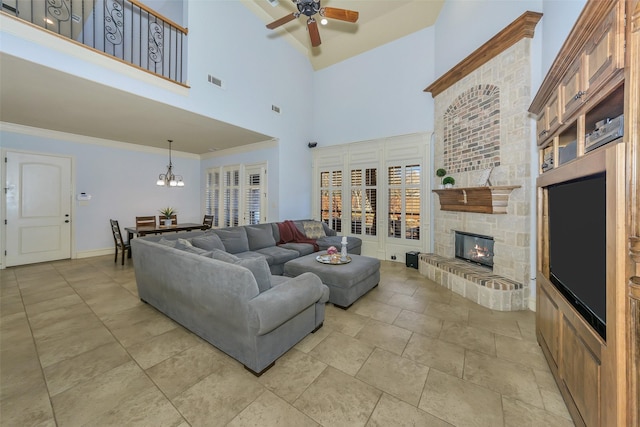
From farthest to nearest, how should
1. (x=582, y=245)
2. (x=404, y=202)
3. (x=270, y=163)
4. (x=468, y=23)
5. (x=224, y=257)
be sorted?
(x=270, y=163)
(x=404, y=202)
(x=468, y=23)
(x=224, y=257)
(x=582, y=245)

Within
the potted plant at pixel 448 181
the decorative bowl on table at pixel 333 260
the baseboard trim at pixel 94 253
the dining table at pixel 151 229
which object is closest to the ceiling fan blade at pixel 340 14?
the potted plant at pixel 448 181

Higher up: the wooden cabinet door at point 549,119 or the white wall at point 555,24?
the white wall at point 555,24

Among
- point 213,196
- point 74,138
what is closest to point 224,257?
point 213,196

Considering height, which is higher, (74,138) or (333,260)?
(74,138)

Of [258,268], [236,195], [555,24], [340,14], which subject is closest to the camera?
[258,268]

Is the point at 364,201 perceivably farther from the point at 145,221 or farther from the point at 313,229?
the point at 145,221

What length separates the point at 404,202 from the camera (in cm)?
546

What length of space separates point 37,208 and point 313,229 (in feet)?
19.4

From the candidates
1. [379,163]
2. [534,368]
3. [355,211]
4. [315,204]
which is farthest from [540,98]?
[315,204]

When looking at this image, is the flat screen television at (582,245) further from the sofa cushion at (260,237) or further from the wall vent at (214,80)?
the wall vent at (214,80)

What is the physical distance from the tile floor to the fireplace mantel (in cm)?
144

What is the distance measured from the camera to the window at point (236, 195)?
6.49 metres

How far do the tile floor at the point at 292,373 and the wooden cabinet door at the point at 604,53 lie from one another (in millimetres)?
2010

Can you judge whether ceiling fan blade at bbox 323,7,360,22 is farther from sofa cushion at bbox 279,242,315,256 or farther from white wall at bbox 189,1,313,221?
sofa cushion at bbox 279,242,315,256
